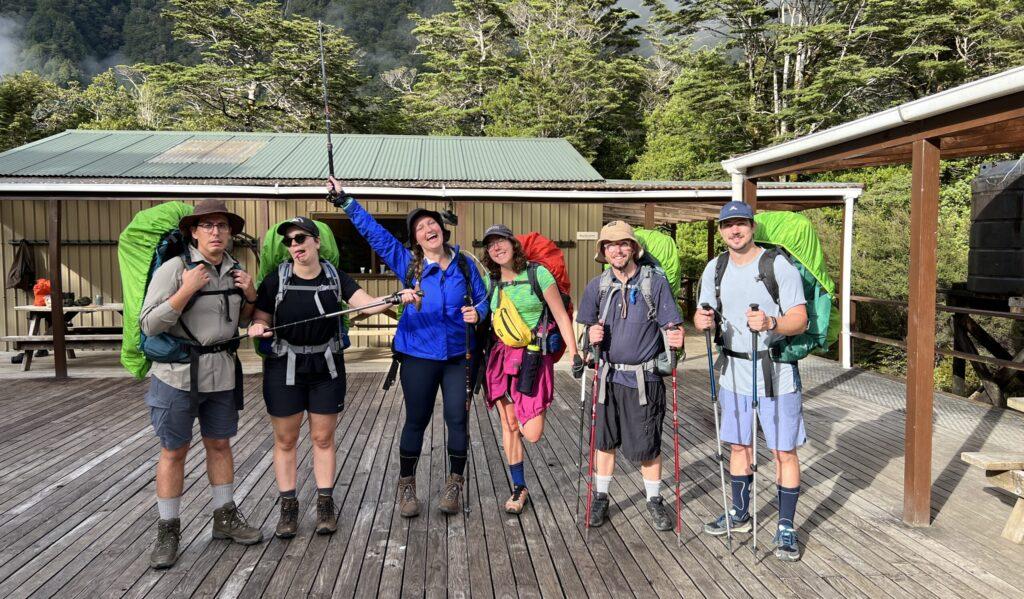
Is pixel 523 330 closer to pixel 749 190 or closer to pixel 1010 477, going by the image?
pixel 1010 477

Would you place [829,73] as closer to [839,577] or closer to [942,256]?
[942,256]

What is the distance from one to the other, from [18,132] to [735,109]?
3201 cm

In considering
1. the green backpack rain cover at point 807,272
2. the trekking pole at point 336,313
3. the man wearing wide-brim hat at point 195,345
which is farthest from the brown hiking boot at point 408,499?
the green backpack rain cover at point 807,272

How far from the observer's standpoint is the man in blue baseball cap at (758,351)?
278 cm

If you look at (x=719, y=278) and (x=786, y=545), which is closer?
(x=786, y=545)

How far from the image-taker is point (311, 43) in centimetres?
3203

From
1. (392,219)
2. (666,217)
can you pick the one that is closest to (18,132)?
(392,219)

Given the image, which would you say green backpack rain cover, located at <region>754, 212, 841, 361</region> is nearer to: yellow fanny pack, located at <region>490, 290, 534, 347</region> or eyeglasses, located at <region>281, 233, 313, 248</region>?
yellow fanny pack, located at <region>490, 290, 534, 347</region>

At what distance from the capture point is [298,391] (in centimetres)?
292

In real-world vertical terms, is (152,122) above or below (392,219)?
above

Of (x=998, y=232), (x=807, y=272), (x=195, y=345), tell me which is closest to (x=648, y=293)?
(x=807, y=272)

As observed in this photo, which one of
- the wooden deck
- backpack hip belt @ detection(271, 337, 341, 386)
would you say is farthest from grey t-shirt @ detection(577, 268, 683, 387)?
backpack hip belt @ detection(271, 337, 341, 386)

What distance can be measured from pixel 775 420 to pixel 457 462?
1698mm

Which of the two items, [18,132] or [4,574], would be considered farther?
[18,132]
